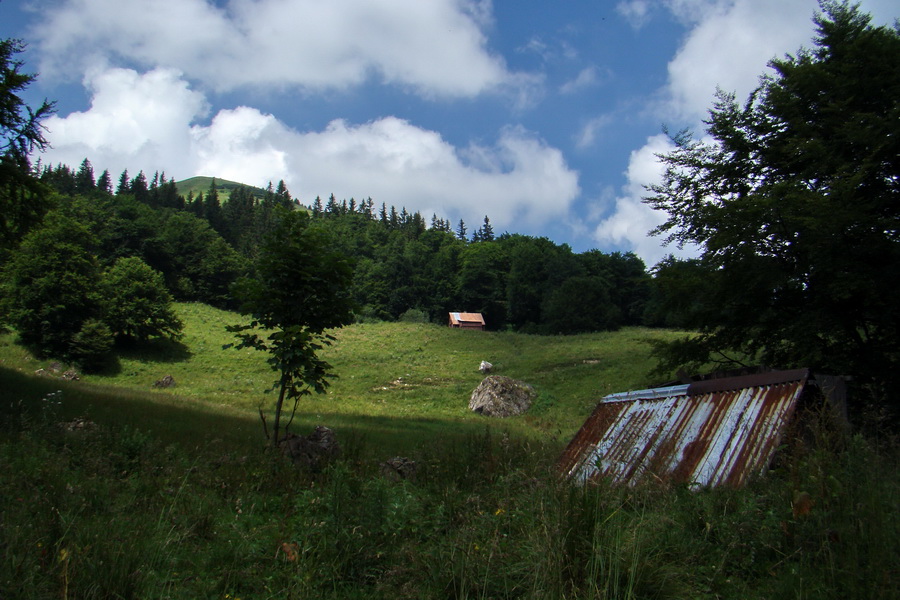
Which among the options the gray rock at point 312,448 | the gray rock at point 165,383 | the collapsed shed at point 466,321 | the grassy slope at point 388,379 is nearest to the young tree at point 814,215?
the grassy slope at point 388,379

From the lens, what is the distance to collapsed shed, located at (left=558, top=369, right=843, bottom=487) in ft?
20.9

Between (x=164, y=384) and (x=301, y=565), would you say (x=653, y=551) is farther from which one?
(x=164, y=384)

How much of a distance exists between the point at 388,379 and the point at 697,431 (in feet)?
110

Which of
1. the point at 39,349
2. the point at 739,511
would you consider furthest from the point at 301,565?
the point at 39,349

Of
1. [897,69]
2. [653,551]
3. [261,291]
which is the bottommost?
[653,551]

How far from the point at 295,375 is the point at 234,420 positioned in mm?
8145

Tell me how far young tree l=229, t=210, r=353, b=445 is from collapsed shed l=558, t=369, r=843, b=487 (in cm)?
555

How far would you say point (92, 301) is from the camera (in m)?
45.6

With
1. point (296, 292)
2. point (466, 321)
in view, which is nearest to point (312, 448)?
point (296, 292)

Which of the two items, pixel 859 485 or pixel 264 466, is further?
pixel 264 466

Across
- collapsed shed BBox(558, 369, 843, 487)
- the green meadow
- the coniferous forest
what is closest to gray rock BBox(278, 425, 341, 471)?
the green meadow

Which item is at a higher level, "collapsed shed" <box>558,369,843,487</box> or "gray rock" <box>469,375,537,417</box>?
"collapsed shed" <box>558,369,843,487</box>

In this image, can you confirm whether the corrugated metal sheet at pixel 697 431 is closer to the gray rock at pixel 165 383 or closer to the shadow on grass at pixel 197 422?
the shadow on grass at pixel 197 422

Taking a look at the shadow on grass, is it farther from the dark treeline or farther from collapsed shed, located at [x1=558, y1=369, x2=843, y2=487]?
the dark treeline
